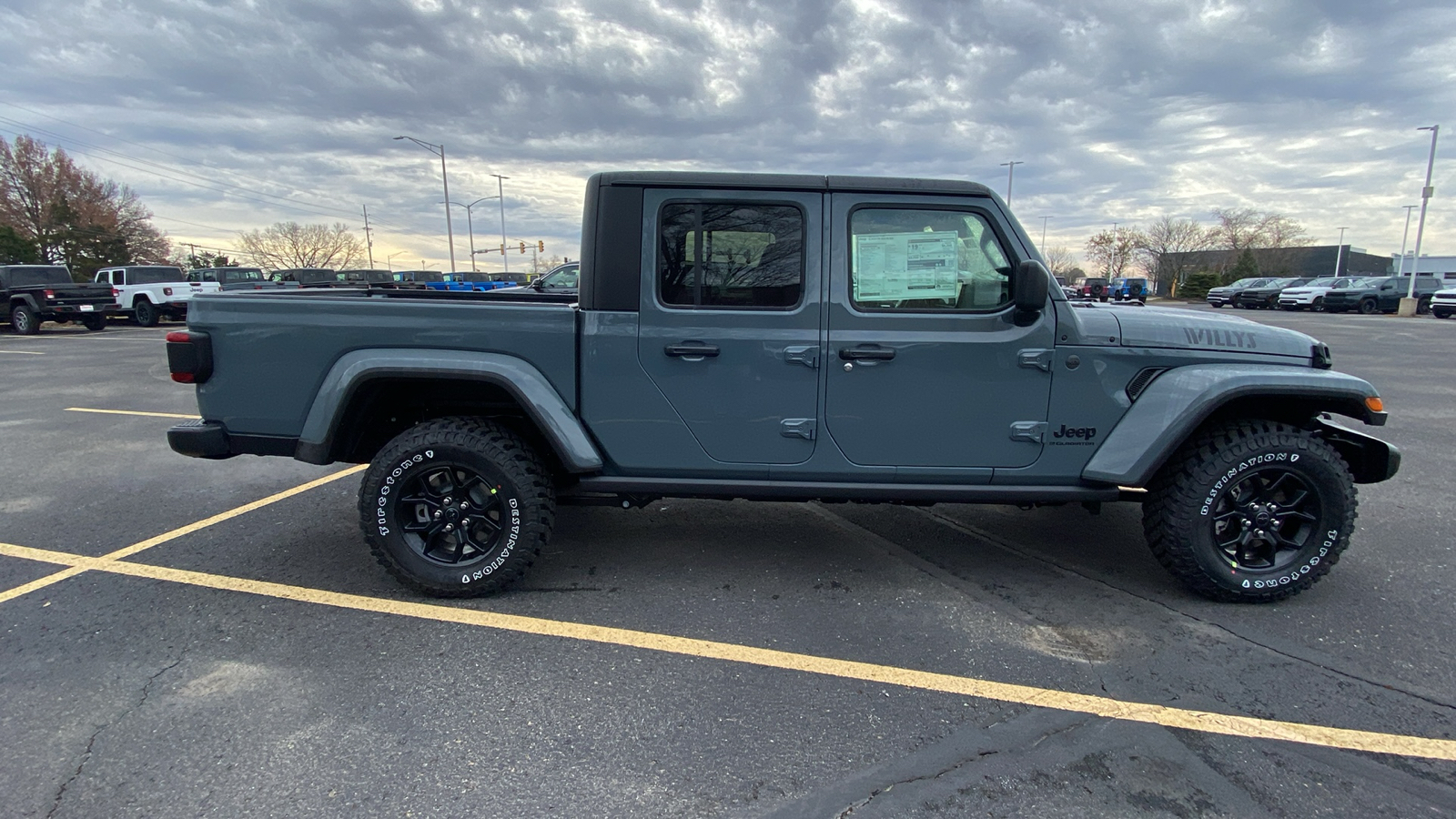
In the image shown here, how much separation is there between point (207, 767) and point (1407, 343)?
2254 centimetres

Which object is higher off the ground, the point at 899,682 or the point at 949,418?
the point at 949,418

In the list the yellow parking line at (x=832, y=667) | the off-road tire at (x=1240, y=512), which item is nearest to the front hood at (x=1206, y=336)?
the off-road tire at (x=1240, y=512)

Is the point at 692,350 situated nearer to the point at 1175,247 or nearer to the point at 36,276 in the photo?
the point at 36,276

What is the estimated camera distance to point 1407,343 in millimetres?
16516

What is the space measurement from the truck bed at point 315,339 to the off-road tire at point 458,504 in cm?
39

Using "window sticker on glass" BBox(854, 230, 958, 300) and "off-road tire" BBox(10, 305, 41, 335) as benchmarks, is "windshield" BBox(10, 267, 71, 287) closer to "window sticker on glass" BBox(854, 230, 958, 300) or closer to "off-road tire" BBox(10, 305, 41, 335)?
"off-road tire" BBox(10, 305, 41, 335)

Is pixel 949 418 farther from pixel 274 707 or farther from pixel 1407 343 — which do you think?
pixel 1407 343

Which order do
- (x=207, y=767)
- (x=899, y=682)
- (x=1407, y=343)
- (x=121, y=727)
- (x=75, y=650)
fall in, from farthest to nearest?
(x=1407, y=343), (x=75, y=650), (x=899, y=682), (x=121, y=727), (x=207, y=767)

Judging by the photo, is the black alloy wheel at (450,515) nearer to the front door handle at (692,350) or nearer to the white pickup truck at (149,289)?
the front door handle at (692,350)

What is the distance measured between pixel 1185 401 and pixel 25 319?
2640cm

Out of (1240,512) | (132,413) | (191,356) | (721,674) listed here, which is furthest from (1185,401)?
(132,413)

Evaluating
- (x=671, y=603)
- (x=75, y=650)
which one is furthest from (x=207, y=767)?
(x=671, y=603)

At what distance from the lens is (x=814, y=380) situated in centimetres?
327

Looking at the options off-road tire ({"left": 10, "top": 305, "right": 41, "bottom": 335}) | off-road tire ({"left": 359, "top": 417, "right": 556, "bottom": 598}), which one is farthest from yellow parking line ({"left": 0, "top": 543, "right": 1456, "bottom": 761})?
off-road tire ({"left": 10, "top": 305, "right": 41, "bottom": 335})
